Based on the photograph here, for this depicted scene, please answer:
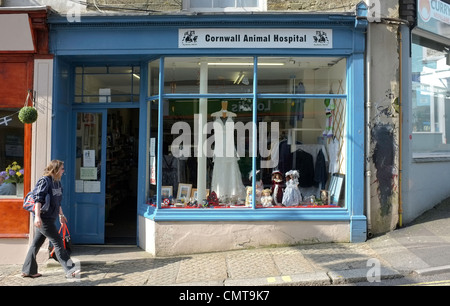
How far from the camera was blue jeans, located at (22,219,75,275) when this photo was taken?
639cm

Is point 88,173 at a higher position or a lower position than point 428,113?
lower

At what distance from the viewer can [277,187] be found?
8102mm

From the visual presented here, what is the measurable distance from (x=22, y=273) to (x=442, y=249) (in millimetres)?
6677

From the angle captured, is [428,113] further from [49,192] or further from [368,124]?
[49,192]

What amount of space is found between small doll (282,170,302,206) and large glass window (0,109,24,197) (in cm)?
492

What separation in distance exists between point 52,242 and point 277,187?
404 centimetres

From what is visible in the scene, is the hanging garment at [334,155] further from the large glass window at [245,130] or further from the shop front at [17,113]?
the shop front at [17,113]

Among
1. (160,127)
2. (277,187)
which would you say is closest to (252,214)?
(277,187)

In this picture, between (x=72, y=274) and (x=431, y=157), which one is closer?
(x=72, y=274)

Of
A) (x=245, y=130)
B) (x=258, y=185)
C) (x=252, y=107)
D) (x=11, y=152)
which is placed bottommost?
(x=258, y=185)

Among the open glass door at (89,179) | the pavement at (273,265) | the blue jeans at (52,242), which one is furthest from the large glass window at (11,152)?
the blue jeans at (52,242)

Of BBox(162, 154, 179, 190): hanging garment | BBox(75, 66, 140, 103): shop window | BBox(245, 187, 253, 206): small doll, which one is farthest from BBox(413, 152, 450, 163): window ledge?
BBox(75, 66, 140, 103): shop window

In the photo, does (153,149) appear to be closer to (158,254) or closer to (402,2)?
(158,254)

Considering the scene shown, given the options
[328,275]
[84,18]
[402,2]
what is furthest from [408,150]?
[84,18]
